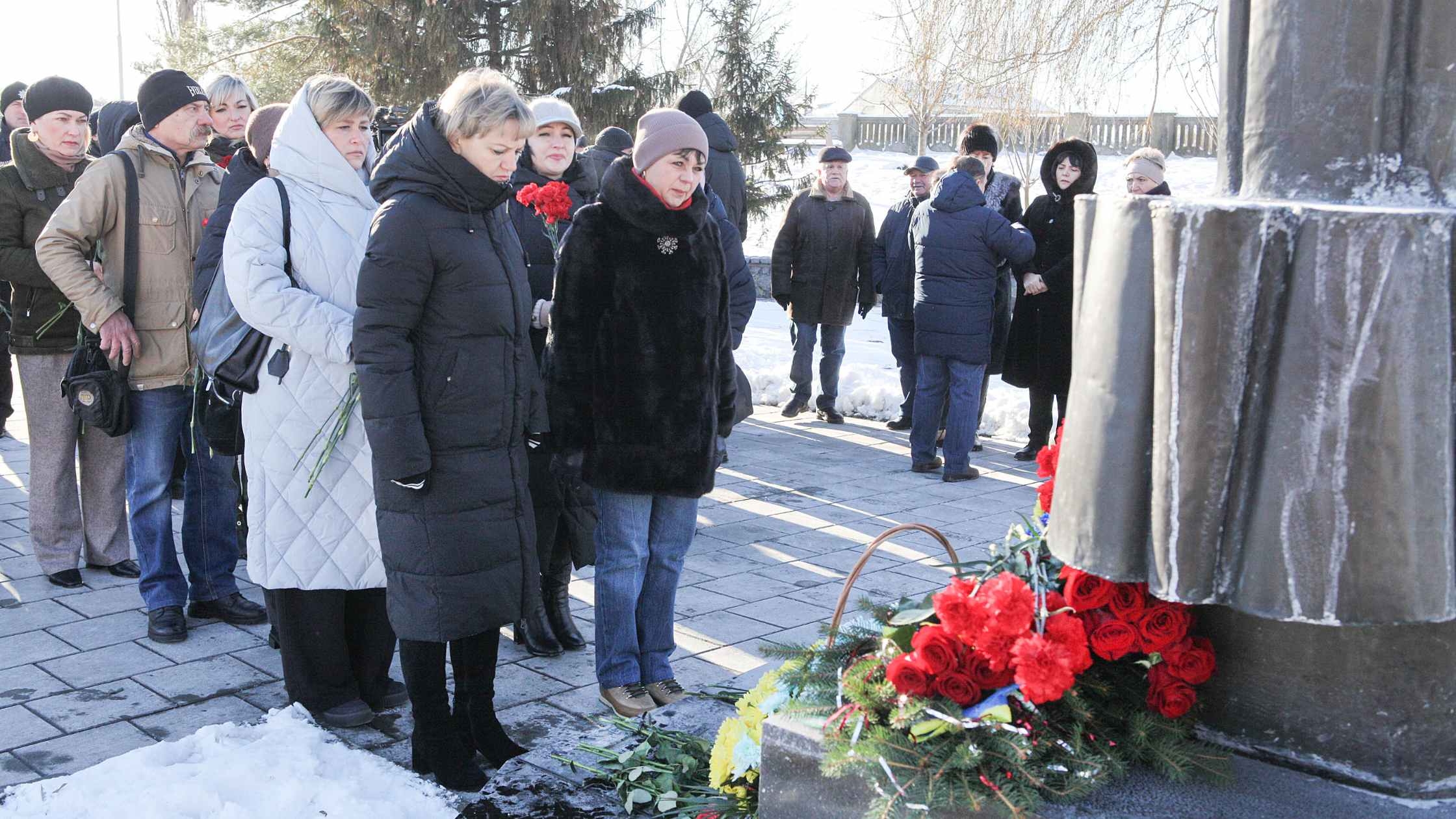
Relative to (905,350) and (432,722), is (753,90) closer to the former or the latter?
(905,350)

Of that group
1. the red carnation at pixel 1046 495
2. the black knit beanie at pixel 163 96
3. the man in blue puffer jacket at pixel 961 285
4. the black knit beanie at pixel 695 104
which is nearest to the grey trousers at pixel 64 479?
the black knit beanie at pixel 163 96

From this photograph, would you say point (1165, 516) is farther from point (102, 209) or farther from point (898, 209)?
point (898, 209)

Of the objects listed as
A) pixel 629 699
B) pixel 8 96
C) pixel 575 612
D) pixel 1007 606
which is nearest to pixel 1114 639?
pixel 1007 606

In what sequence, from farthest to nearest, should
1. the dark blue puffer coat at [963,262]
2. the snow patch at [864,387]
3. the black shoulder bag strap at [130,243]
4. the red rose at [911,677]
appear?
the snow patch at [864,387] → the dark blue puffer coat at [963,262] → the black shoulder bag strap at [130,243] → the red rose at [911,677]

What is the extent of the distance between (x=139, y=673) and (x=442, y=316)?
189 cm

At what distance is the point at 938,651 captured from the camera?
7.86 feet

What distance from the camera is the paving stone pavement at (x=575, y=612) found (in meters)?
3.96

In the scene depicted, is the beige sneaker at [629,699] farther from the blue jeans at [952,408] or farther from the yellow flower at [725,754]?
the blue jeans at [952,408]

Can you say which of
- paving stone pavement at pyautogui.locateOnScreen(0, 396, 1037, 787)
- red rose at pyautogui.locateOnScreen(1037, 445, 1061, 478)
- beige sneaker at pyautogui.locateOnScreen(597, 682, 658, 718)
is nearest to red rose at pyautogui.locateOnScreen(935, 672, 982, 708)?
red rose at pyautogui.locateOnScreen(1037, 445, 1061, 478)

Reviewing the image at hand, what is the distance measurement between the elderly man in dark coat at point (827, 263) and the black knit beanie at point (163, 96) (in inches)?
206

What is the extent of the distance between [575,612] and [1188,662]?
124 inches

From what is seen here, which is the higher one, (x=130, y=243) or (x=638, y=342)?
(x=130, y=243)

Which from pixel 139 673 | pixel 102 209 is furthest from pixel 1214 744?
pixel 102 209

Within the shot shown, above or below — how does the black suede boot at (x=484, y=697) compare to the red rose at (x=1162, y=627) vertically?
below
